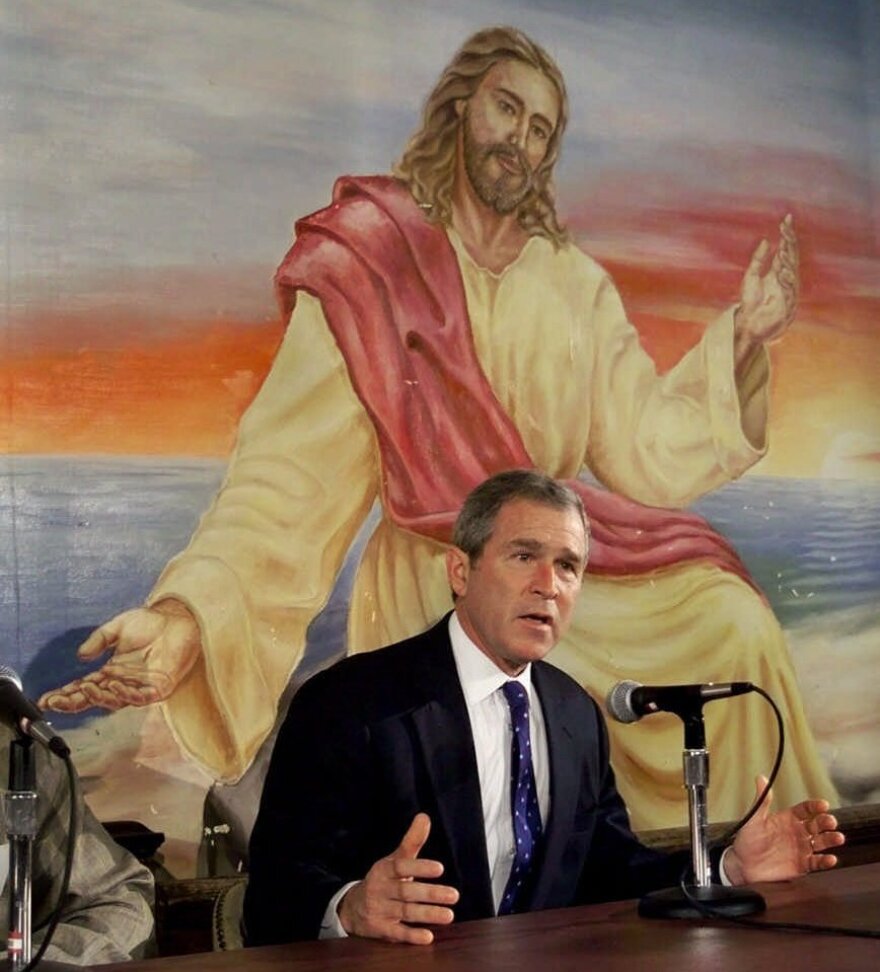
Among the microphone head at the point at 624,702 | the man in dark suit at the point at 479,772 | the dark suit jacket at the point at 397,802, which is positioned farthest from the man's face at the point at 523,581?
the microphone head at the point at 624,702

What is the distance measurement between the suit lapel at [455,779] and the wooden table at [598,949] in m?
0.32

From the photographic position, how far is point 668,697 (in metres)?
2.67

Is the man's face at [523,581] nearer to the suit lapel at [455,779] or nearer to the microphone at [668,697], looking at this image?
the suit lapel at [455,779]

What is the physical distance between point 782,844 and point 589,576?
1.47 metres

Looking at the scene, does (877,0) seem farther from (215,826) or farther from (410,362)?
(215,826)

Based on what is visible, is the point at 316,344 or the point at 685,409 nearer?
the point at 316,344

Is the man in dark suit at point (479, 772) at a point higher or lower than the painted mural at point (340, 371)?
lower

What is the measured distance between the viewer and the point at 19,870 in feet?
6.90

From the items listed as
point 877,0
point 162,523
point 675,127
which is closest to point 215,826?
point 162,523

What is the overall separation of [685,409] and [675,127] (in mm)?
845

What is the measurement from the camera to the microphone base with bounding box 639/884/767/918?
258 cm

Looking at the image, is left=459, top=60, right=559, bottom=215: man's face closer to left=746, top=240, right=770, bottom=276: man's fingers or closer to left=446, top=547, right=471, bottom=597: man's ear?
left=746, top=240, right=770, bottom=276: man's fingers

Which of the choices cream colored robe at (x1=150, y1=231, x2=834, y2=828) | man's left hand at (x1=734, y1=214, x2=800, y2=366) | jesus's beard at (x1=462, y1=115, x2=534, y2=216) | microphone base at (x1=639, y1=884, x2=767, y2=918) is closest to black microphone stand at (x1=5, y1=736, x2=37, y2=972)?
microphone base at (x1=639, y1=884, x2=767, y2=918)

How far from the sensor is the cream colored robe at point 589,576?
3850mm
